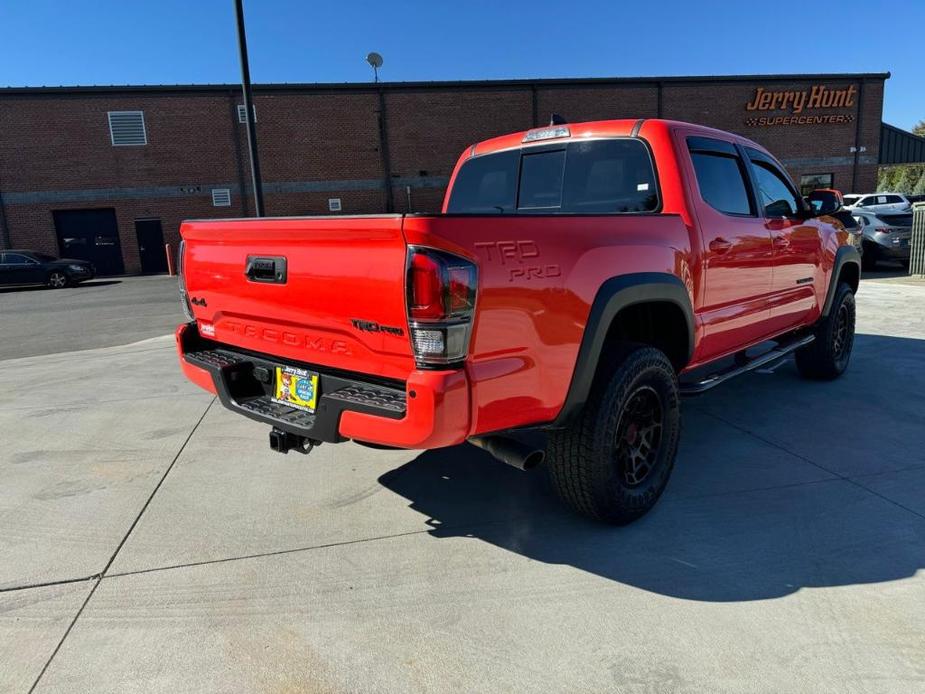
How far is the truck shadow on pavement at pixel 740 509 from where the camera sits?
8.93ft

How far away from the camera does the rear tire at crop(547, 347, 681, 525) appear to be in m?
2.85

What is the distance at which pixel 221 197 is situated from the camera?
2516 cm

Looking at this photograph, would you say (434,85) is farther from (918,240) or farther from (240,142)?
(918,240)

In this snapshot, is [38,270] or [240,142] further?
[240,142]

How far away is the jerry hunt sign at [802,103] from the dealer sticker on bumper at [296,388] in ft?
102

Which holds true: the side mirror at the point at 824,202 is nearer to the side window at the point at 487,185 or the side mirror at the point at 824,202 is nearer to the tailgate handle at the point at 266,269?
the side window at the point at 487,185

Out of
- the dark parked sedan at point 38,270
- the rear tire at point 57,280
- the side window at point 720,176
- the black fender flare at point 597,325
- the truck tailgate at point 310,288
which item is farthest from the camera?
the rear tire at point 57,280

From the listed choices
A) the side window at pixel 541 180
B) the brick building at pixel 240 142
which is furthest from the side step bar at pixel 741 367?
the brick building at pixel 240 142

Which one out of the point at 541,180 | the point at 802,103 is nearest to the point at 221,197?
the point at 541,180

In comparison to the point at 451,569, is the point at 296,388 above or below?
above

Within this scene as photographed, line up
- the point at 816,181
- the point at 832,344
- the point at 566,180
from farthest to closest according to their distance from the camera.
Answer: the point at 816,181 → the point at 832,344 → the point at 566,180

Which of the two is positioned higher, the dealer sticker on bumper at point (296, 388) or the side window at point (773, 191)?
the side window at point (773, 191)

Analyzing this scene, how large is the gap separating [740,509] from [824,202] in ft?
10.4

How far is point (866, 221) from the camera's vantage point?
15156mm
